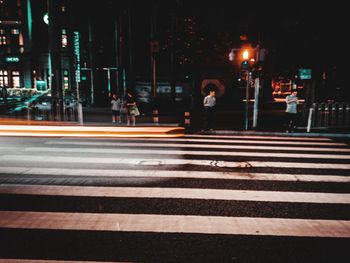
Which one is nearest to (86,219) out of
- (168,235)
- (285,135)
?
(168,235)

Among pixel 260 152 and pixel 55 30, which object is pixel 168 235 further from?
pixel 55 30

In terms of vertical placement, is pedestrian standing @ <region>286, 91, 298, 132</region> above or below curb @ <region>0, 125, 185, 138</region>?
above

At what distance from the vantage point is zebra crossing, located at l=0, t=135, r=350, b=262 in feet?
12.3

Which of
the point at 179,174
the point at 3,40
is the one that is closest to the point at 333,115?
the point at 179,174

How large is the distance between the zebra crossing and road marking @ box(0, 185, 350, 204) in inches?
0.7

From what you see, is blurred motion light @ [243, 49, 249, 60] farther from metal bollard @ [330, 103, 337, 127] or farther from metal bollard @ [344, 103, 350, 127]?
metal bollard @ [344, 103, 350, 127]

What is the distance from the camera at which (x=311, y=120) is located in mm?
15516

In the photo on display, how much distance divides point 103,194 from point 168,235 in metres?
2.00

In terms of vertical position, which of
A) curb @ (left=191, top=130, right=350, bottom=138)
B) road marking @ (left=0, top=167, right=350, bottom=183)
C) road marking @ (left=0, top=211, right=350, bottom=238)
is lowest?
road marking @ (left=0, top=211, right=350, bottom=238)

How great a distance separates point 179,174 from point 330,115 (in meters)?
11.3

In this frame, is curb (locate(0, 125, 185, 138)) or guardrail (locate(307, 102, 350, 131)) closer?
curb (locate(0, 125, 185, 138))

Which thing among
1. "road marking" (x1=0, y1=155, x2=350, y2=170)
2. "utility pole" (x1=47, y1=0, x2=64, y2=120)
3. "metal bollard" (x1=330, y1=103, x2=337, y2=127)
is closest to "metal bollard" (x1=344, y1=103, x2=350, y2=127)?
"metal bollard" (x1=330, y1=103, x2=337, y2=127)

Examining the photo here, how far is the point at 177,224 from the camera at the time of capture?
4.42 m

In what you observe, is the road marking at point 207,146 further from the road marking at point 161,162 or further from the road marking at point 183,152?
the road marking at point 161,162
